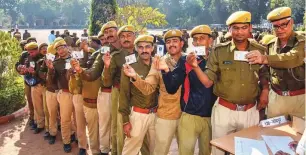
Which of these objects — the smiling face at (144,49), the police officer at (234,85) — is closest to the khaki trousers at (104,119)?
the smiling face at (144,49)

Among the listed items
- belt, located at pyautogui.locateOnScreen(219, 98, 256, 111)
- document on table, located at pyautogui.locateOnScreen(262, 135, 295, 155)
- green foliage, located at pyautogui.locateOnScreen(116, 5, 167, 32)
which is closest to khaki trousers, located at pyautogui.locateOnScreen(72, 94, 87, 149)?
belt, located at pyautogui.locateOnScreen(219, 98, 256, 111)

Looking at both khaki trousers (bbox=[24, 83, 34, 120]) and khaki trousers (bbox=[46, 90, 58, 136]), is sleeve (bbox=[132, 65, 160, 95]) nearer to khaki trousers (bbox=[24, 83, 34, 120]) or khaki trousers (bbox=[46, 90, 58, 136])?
khaki trousers (bbox=[46, 90, 58, 136])

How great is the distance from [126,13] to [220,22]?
50249 millimetres

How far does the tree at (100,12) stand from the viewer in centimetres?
1444

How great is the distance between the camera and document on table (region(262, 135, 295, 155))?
276 cm

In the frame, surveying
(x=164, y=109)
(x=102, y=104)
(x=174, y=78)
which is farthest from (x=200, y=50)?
(x=102, y=104)

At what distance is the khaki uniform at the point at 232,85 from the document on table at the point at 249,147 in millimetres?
609

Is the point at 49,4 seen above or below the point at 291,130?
above

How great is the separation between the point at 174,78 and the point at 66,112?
274cm

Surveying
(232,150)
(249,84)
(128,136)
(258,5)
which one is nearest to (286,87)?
(249,84)

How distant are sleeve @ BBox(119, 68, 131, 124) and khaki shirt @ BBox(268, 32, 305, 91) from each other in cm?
169

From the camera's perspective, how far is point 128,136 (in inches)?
158

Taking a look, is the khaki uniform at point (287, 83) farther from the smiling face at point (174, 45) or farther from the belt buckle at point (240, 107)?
the smiling face at point (174, 45)

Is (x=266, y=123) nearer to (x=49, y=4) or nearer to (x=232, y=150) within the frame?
(x=232, y=150)
